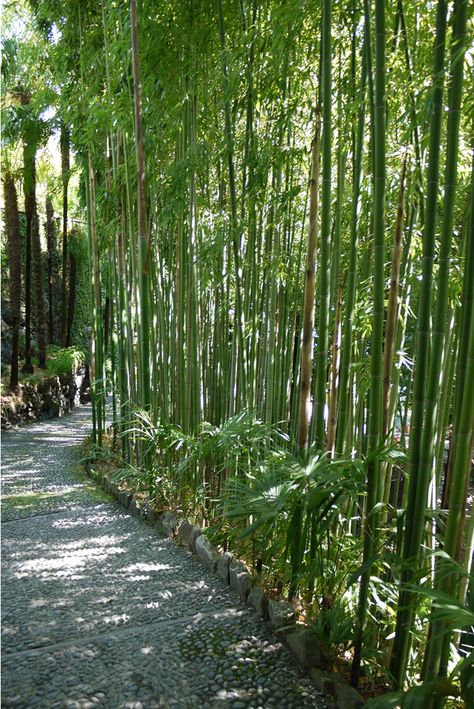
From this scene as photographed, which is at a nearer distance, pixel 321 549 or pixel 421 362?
pixel 421 362

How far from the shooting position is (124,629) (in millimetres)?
1987

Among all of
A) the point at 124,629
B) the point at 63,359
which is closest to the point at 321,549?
the point at 124,629

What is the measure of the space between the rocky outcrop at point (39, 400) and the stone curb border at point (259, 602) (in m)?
4.97

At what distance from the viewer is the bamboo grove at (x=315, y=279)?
1415 mm

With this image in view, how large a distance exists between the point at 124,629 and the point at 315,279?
5.26 ft

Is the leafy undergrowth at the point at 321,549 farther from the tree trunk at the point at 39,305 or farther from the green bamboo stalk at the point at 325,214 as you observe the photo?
the tree trunk at the point at 39,305

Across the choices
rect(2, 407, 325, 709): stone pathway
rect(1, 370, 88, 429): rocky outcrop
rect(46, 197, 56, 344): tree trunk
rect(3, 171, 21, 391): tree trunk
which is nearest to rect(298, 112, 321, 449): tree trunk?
rect(2, 407, 325, 709): stone pathway

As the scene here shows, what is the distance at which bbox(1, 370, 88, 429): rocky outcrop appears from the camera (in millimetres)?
7961

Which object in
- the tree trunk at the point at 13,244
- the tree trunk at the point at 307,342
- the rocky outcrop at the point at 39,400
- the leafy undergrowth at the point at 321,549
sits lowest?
the rocky outcrop at the point at 39,400

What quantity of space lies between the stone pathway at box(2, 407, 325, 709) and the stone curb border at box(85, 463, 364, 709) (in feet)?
0.11

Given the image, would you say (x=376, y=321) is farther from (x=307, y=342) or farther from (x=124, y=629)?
(x=124, y=629)

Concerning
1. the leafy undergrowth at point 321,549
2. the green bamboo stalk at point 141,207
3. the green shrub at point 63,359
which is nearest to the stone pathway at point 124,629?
the leafy undergrowth at point 321,549

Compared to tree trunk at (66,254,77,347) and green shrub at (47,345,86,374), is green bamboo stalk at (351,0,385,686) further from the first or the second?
tree trunk at (66,254,77,347)

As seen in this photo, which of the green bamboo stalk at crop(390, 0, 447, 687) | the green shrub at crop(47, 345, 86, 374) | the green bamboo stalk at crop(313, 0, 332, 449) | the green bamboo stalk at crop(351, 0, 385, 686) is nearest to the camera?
the green bamboo stalk at crop(390, 0, 447, 687)
